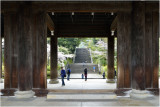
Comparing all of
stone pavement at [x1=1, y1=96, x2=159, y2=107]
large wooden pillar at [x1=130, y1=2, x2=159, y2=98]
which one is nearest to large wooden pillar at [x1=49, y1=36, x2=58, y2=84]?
stone pavement at [x1=1, y1=96, x2=159, y2=107]

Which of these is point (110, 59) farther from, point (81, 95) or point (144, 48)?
→ point (81, 95)

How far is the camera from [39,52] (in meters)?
9.89

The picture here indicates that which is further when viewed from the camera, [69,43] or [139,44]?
[69,43]

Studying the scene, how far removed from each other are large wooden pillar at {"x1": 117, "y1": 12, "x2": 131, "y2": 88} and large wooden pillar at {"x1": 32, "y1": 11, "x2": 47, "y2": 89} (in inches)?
170

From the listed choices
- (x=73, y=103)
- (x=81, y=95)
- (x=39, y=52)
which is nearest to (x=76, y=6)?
(x=39, y=52)

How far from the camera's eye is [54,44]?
53.1 ft

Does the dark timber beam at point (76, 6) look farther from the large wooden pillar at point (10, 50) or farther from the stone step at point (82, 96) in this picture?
the stone step at point (82, 96)

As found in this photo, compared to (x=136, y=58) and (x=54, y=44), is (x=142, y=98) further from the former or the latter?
(x=54, y=44)

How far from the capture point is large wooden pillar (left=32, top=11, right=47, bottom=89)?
32.3ft

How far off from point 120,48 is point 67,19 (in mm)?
6387

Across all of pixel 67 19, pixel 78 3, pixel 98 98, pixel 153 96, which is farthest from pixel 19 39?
pixel 153 96

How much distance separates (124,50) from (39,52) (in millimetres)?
4878

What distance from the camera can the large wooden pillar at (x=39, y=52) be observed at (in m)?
9.86

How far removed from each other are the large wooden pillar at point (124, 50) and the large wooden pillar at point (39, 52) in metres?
4.32
